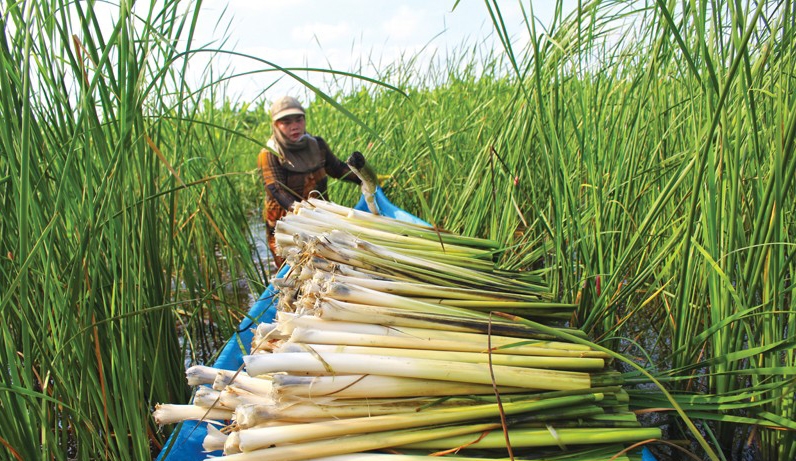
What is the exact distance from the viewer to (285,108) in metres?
4.11

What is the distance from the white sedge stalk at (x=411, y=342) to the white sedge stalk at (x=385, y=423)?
0.16 meters

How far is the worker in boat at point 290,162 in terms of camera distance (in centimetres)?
411

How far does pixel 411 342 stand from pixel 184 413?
594 millimetres

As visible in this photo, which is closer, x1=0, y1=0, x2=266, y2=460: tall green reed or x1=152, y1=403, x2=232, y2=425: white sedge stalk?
x1=0, y1=0, x2=266, y2=460: tall green reed

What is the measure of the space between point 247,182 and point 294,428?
6773mm

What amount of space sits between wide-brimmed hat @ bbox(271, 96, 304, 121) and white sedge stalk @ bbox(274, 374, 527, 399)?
3.14m

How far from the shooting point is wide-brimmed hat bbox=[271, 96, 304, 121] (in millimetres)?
4082

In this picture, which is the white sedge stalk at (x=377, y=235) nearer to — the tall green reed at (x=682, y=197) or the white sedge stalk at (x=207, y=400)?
the tall green reed at (x=682, y=197)

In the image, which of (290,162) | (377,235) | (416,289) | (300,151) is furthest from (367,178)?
(416,289)

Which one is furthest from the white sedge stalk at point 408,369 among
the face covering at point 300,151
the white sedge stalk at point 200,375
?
the face covering at point 300,151

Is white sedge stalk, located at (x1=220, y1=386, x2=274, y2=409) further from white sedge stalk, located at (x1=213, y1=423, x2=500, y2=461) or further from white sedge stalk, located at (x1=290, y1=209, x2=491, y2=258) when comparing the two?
white sedge stalk, located at (x1=290, y1=209, x2=491, y2=258)

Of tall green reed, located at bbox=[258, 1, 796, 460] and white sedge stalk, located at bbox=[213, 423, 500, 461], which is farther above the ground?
tall green reed, located at bbox=[258, 1, 796, 460]

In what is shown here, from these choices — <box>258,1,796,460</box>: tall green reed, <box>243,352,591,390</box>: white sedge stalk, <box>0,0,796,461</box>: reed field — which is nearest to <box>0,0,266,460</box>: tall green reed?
<box>0,0,796,461</box>: reed field

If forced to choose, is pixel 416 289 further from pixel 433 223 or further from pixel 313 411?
pixel 313 411
